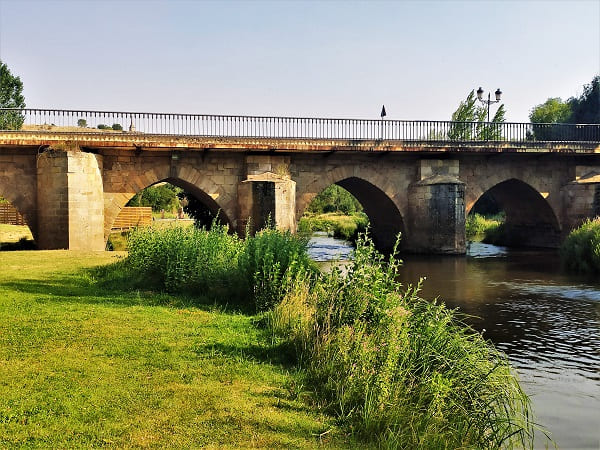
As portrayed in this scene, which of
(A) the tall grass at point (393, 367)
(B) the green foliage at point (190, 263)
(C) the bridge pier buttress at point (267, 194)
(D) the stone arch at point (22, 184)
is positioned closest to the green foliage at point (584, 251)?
(C) the bridge pier buttress at point (267, 194)

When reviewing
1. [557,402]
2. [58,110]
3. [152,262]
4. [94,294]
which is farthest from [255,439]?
[58,110]

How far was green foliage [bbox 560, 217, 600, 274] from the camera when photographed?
18875 millimetres

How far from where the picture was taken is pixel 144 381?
17.9ft

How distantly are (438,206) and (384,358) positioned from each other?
1958cm

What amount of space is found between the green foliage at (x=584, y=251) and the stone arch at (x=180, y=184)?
12.4m

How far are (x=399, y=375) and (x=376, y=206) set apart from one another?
23757 millimetres

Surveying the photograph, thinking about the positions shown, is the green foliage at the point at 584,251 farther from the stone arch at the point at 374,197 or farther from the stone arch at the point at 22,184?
the stone arch at the point at 22,184

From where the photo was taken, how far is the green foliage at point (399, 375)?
195 inches

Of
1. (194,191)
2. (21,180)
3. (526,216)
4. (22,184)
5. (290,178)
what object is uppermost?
(290,178)

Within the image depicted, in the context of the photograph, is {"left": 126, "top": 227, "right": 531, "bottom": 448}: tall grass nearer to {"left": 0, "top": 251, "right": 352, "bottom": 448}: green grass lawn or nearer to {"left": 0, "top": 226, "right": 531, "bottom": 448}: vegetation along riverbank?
{"left": 0, "top": 226, "right": 531, "bottom": 448}: vegetation along riverbank

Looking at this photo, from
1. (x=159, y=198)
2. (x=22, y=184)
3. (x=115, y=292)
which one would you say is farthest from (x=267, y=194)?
(x=159, y=198)

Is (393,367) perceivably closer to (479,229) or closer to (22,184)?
(22,184)

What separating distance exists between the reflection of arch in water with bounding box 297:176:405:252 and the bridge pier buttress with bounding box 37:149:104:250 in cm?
855

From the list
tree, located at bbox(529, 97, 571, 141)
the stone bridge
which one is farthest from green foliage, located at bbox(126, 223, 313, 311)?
tree, located at bbox(529, 97, 571, 141)
